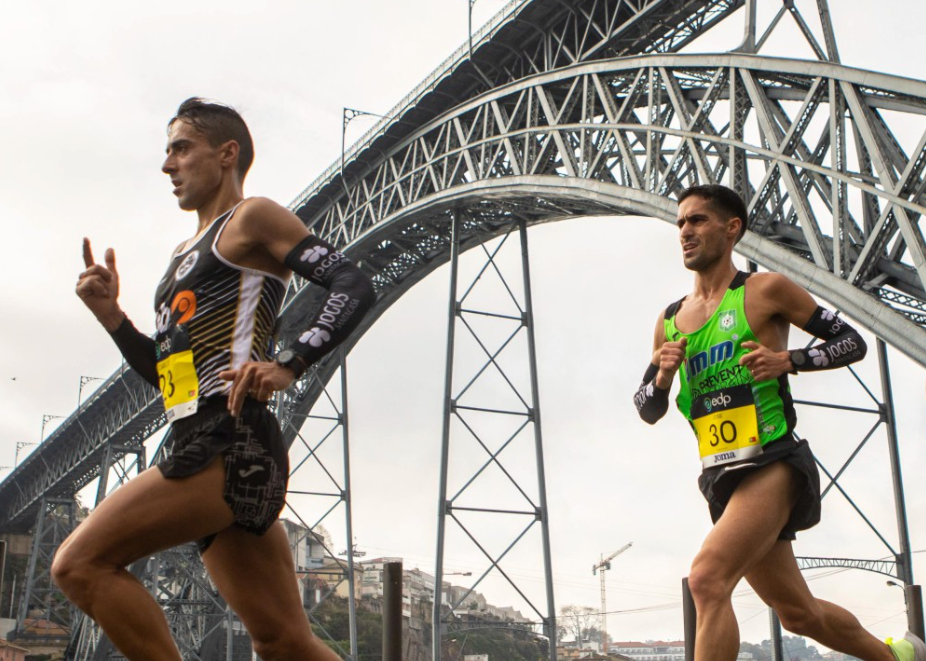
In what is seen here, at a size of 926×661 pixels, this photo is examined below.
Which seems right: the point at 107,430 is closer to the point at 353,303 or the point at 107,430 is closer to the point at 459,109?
the point at 459,109

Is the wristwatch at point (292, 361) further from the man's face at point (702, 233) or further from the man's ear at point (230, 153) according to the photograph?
the man's face at point (702, 233)

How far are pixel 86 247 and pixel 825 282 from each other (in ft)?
29.1

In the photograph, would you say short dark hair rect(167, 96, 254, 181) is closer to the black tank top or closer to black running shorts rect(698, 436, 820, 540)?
the black tank top

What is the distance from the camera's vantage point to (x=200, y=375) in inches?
116

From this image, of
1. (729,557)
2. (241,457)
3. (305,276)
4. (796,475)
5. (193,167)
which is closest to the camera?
(241,457)

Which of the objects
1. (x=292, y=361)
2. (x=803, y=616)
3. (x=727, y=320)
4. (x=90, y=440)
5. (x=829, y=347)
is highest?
(x=90, y=440)

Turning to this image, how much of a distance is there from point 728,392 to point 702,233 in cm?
59

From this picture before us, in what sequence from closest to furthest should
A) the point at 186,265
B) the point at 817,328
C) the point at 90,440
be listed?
1. the point at 186,265
2. the point at 817,328
3. the point at 90,440

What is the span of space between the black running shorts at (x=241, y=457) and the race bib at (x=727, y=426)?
58.9 inches

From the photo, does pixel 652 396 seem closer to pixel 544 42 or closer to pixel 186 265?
pixel 186 265

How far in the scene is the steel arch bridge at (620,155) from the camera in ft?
35.4

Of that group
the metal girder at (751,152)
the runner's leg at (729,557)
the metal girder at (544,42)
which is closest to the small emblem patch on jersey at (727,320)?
the runner's leg at (729,557)

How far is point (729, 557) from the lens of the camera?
3.43m

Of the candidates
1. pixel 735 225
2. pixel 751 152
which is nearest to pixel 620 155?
pixel 751 152
